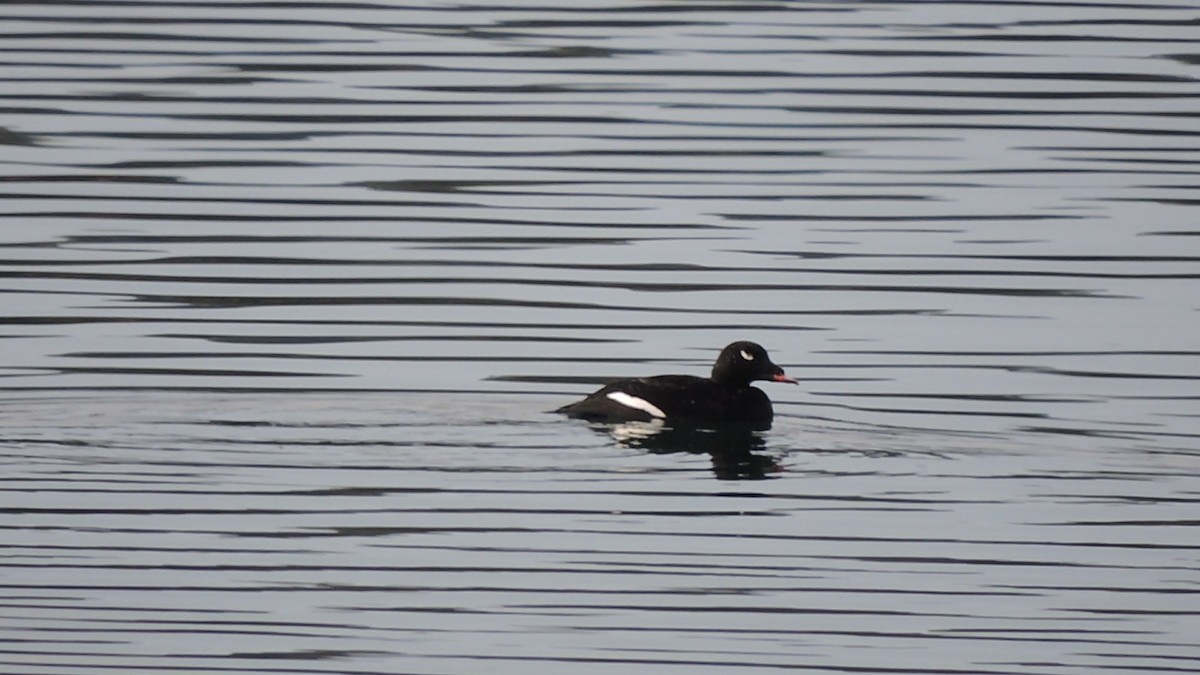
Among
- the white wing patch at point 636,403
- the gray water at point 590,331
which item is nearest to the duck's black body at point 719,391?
the white wing patch at point 636,403

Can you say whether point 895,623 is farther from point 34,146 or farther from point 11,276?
point 34,146

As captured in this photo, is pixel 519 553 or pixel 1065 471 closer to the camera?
pixel 519 553

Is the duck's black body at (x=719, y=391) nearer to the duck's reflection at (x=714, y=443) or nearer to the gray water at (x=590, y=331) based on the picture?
the duck's reflection at (x=714, y=443)

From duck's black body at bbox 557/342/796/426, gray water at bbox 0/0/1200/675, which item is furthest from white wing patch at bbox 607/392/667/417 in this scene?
gray water at bbox 0/0/1200/675

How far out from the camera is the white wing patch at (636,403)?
11.8 m

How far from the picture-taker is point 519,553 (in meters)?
9.43

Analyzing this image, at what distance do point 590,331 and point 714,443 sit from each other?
152cm

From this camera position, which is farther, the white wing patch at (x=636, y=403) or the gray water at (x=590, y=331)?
the white wing patch at (x=636, y=403)

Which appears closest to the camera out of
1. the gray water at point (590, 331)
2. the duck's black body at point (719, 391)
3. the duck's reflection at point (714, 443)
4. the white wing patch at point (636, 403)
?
the gray water at point (590, 331)

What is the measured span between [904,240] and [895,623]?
21.8 feet

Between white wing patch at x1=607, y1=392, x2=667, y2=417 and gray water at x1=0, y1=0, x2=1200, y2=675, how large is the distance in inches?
5.4

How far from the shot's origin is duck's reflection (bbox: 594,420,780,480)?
1135 centimetres

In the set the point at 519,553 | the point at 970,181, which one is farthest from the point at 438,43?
the point at 519,553

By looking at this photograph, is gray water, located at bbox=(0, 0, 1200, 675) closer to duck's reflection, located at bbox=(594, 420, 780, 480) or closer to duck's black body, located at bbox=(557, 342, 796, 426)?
duck's reflection, located at bbox=(594, 420, 780, 480)
